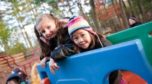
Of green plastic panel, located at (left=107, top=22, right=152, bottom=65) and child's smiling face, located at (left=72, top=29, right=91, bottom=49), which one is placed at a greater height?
child's smiling face, located at (left=72, top=29, right=91, bottom=49)

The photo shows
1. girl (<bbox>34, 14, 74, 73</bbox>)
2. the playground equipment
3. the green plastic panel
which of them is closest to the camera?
the playground equipment

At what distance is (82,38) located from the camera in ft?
5.66

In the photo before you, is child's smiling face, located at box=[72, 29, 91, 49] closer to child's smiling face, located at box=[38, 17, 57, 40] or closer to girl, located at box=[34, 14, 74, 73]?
girl, located at box=[34, 14, 74, 73]

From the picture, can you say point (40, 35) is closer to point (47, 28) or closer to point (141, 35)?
point (47, 28)

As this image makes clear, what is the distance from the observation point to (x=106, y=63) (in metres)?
1.17

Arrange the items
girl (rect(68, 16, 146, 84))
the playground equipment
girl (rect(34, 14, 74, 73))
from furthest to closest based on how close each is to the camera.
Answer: girl (rect(34, 14, 74, 73))
girl (rect(68, 16, 146, 84))
the playground equipment

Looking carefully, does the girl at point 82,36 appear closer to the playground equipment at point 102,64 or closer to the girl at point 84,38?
the girl at point 84,38

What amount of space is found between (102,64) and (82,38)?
21.5 inches

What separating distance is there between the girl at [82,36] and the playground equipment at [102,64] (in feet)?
0.71

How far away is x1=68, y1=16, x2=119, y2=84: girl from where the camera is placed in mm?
1670

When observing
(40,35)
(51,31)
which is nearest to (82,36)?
(51,31)

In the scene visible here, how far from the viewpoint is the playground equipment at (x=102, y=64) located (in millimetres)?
991

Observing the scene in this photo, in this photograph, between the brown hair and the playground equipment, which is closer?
the playground equipment

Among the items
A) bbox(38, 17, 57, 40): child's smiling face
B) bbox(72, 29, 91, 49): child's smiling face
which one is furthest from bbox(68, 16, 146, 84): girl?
bbox(38, 17, 57, 40): child's smiling face
